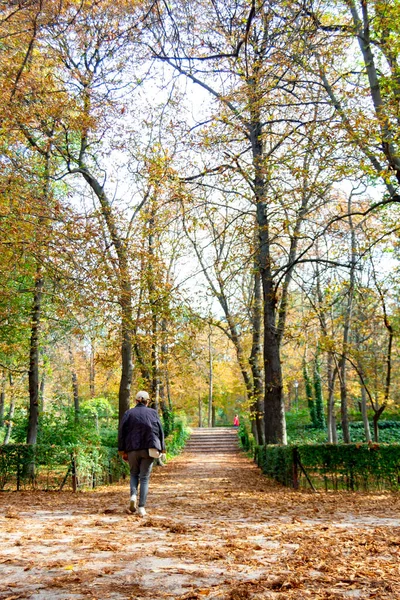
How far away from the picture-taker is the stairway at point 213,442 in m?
32.2

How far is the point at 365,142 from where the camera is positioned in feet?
29.3

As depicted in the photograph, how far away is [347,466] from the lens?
11.1 meters

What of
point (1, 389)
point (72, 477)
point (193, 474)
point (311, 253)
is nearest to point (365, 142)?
point (72, 477)

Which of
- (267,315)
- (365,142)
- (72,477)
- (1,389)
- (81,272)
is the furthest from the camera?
(1,389)

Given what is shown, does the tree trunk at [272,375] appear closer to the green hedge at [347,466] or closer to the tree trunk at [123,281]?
the green hedge at [347,466]

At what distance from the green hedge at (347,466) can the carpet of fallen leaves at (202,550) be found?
1.48 meters

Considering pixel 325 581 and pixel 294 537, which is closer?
pixel 325 581

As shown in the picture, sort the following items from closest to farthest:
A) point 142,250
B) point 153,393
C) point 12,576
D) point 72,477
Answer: point 12,576 < point 72,477 < point 142,250 < point 153,393

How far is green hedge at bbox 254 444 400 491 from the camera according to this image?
35.5 feet

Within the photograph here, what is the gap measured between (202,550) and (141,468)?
2.93m

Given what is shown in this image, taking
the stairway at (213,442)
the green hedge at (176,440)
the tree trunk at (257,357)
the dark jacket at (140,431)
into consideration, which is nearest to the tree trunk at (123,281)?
the dark jacket at (140,431)

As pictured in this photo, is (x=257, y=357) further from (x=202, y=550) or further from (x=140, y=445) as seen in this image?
(x=202, y=550)

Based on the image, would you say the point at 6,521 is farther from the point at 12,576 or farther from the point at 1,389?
the point at 1,389

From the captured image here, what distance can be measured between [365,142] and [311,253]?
16862 mm
